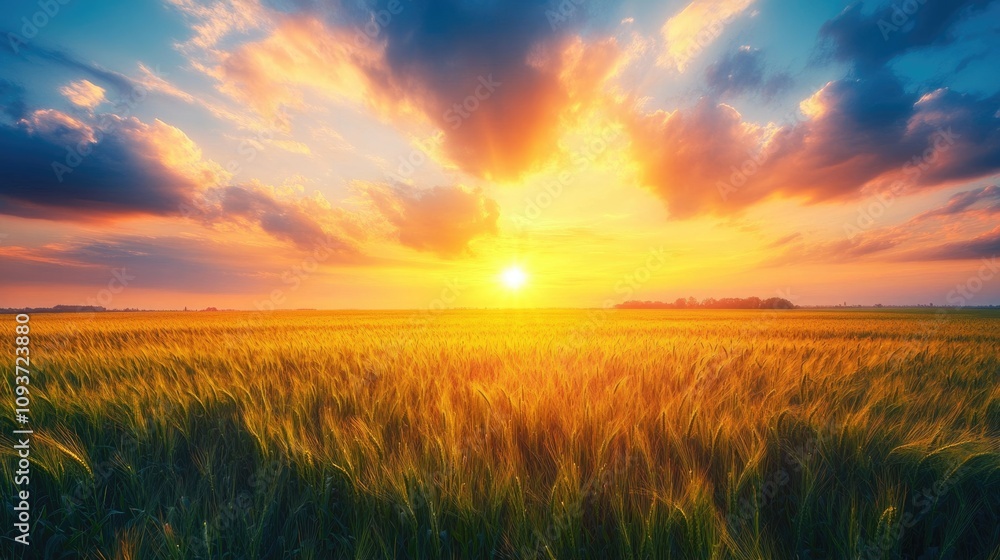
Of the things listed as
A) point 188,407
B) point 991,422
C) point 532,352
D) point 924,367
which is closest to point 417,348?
point 532,352

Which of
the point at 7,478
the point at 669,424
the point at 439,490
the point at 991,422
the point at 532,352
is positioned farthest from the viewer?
the point at 532,352

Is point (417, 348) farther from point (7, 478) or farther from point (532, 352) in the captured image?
point (7, 478)

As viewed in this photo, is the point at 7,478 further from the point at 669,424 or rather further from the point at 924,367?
the point at 924,367

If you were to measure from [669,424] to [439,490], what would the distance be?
1.41 meters

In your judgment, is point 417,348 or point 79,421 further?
point 417,348

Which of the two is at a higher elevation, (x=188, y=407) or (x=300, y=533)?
(x=188, y=407)

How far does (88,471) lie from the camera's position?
1.92m

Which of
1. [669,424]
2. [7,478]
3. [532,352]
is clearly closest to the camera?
[7,478]

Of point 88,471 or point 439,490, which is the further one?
point 88,471

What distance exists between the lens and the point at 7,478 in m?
1.90

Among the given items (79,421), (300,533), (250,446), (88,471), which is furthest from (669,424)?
(79,421)

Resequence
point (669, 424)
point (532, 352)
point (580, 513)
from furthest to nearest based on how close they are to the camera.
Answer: point (532, 352) → point (669, 424) → point (580, 513)

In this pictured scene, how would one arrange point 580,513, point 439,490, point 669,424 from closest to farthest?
point 580,513, point 439,490, point 669,424

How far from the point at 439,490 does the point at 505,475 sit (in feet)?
1.01
